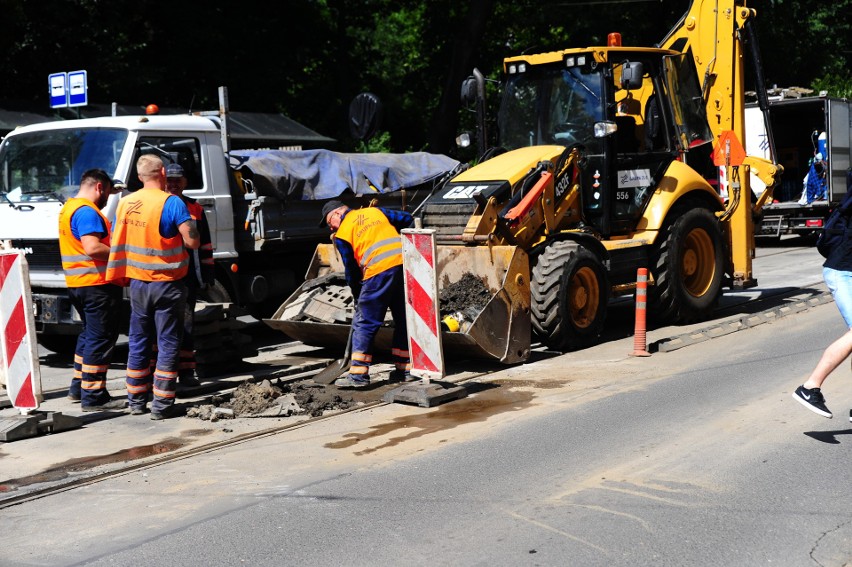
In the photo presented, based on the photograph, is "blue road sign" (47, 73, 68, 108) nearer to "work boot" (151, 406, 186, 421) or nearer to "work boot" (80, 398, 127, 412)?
"work boot" (80, 398, 127, 412)

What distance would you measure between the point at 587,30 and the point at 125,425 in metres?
22.2

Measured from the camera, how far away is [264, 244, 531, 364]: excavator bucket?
9273 mm

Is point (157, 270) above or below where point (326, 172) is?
below

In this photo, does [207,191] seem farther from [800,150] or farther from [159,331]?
[800,150]

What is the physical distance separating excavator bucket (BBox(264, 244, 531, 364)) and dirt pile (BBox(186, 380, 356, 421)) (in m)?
1.37

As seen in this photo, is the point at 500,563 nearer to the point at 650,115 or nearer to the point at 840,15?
the point at 650,115

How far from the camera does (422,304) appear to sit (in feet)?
27.3

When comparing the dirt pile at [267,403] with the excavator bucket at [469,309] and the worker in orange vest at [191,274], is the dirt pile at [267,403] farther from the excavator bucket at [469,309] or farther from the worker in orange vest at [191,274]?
the excavator bucket at [469,309]

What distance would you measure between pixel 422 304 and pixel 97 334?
8.77 ft

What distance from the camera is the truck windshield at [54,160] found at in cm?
Result: 1029

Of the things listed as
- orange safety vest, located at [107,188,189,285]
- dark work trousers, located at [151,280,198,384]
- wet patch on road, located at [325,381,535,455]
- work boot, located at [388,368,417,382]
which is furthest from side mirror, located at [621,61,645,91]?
orange safety vest, located at [107,188,189,285]

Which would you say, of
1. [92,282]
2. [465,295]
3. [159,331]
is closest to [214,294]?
[92,282]

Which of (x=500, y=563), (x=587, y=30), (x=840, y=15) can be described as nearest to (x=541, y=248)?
(x=500, y=563)

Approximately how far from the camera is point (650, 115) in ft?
37.4
